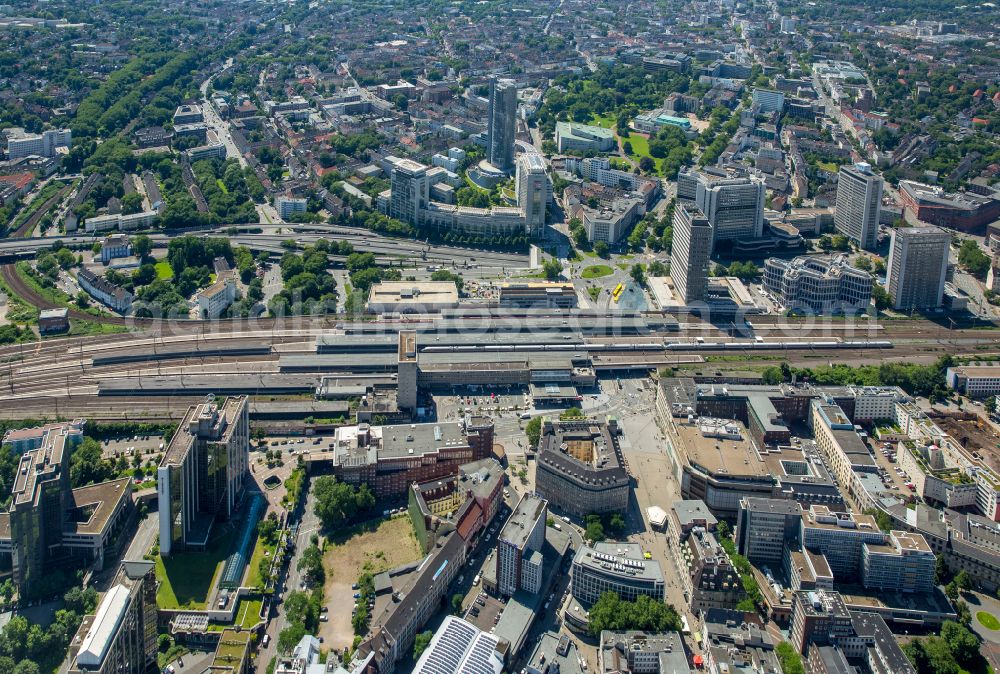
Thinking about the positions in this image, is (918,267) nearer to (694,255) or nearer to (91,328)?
(694,255)

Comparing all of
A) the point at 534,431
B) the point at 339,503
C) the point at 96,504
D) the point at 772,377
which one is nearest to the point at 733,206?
the point at 772,377

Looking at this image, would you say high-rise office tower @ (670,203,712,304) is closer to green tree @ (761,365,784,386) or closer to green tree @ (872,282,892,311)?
green tree @ (761,365,784,386)

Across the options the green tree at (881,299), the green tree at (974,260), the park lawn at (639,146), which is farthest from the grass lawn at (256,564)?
the park lawn at (639,146)

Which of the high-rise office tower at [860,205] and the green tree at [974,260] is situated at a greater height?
the high-rise office tower at [860,205]

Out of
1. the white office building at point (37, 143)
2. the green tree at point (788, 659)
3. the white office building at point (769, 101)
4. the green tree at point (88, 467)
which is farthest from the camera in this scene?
the white office building at point (769, 101)

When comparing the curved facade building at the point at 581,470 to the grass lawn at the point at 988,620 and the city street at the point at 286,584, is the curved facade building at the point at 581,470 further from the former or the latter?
the grass lawn at the point at 988,620

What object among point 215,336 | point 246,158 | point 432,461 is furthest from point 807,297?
point 246,158
